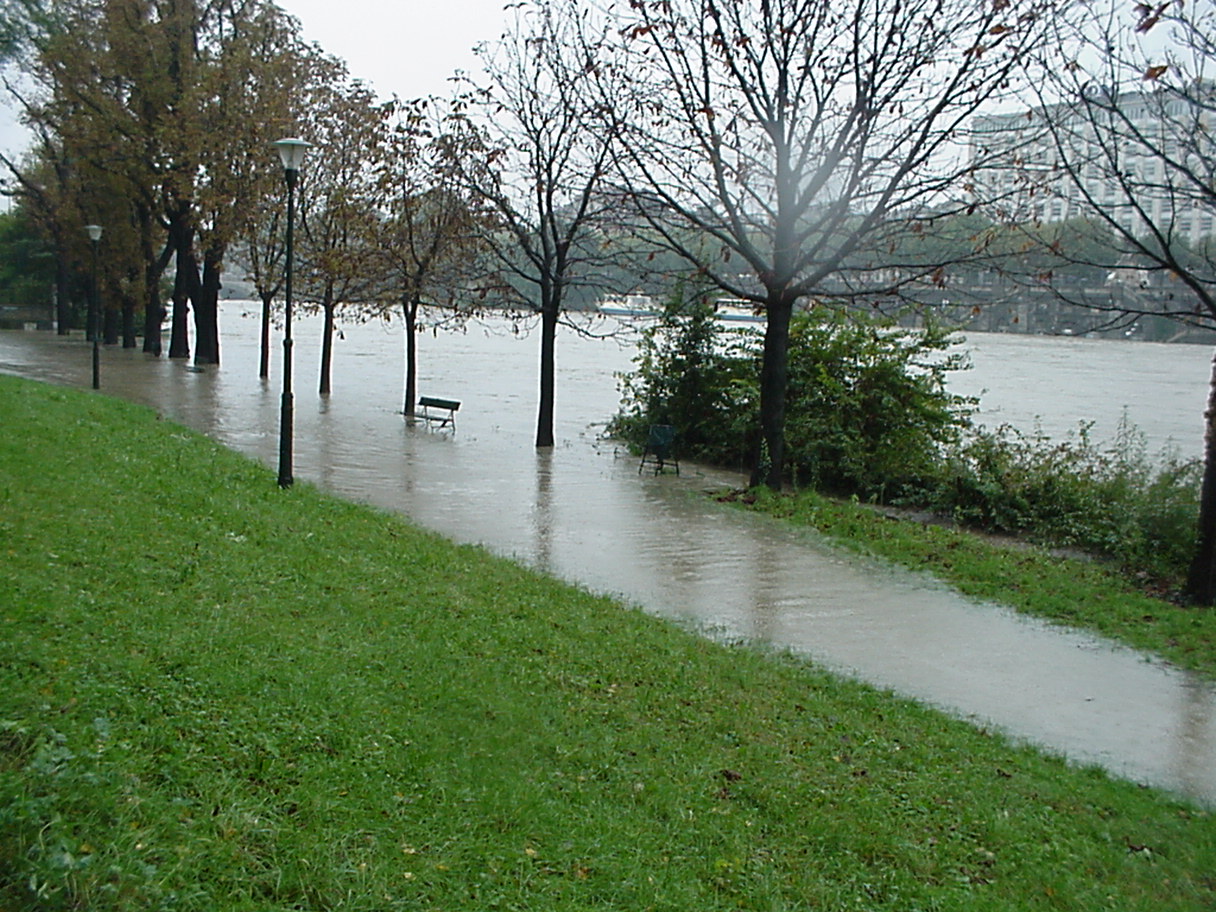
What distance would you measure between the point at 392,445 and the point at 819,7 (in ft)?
39.7

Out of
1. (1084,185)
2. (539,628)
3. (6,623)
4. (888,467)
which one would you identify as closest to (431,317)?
(888,467)

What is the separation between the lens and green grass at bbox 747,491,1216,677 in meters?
9.97

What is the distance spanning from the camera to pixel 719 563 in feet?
40.7

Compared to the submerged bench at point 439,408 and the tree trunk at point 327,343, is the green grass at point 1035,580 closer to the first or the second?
the submerged bench at point 439,408

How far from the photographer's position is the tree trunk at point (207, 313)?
132 ft

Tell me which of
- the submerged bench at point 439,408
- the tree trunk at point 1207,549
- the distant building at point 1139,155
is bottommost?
the submerged bench at point 439,408

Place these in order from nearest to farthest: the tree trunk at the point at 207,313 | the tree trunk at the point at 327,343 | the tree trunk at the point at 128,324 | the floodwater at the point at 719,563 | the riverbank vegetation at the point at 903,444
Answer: the floodwater at the point at 719,563, the riverbank vegetation at the point at 903,444, the tree trunk at the point at 327,343, the tree trunk at the point at 207,313, the tree trunk at the point at 128,324

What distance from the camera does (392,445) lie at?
2323cm

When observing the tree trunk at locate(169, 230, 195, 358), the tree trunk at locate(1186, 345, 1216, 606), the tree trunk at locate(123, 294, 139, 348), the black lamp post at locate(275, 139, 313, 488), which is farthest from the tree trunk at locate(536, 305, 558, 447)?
the tree trunk at locate(123, 294, 139, 348)

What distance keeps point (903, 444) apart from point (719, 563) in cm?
859

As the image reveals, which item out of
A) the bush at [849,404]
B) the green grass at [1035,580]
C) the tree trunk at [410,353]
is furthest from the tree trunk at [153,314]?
the green grass at [1035,580]

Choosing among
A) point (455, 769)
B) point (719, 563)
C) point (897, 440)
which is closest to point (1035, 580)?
point (719, 563)

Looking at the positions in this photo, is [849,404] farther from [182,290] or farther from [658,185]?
[182,290]

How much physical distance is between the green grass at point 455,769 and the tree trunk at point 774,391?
31.9 feet
